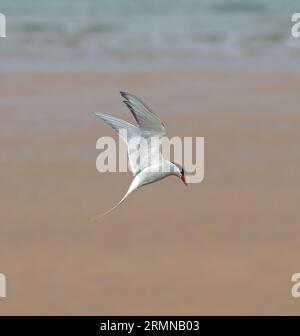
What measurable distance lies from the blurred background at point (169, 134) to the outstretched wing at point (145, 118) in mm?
875

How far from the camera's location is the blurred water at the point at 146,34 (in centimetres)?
1082

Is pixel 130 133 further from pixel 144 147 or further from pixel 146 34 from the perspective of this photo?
pixel 146 34

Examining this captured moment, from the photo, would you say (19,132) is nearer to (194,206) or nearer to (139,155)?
(194,206)

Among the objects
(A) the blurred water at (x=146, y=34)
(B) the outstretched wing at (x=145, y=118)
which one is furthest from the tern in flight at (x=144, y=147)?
(A) the blurred water at (x=146, y=34)

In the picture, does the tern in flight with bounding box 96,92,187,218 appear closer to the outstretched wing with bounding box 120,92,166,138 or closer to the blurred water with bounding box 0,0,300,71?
the outstretched wing with bounding box 120,92,166,138

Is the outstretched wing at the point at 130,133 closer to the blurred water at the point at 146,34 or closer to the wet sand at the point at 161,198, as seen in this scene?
the wet sand at the point at 161,198

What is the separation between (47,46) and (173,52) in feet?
4.32

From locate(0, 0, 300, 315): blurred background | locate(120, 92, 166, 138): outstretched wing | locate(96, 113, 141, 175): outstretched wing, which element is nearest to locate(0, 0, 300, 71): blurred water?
locate(0, 0, 300, 315): blurred background

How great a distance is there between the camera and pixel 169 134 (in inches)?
328

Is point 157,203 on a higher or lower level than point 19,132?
lower

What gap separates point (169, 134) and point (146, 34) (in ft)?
12.9

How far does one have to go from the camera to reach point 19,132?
8.64m

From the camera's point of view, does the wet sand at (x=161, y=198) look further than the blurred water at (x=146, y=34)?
No

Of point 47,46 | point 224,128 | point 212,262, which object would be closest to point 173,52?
point 47,46
